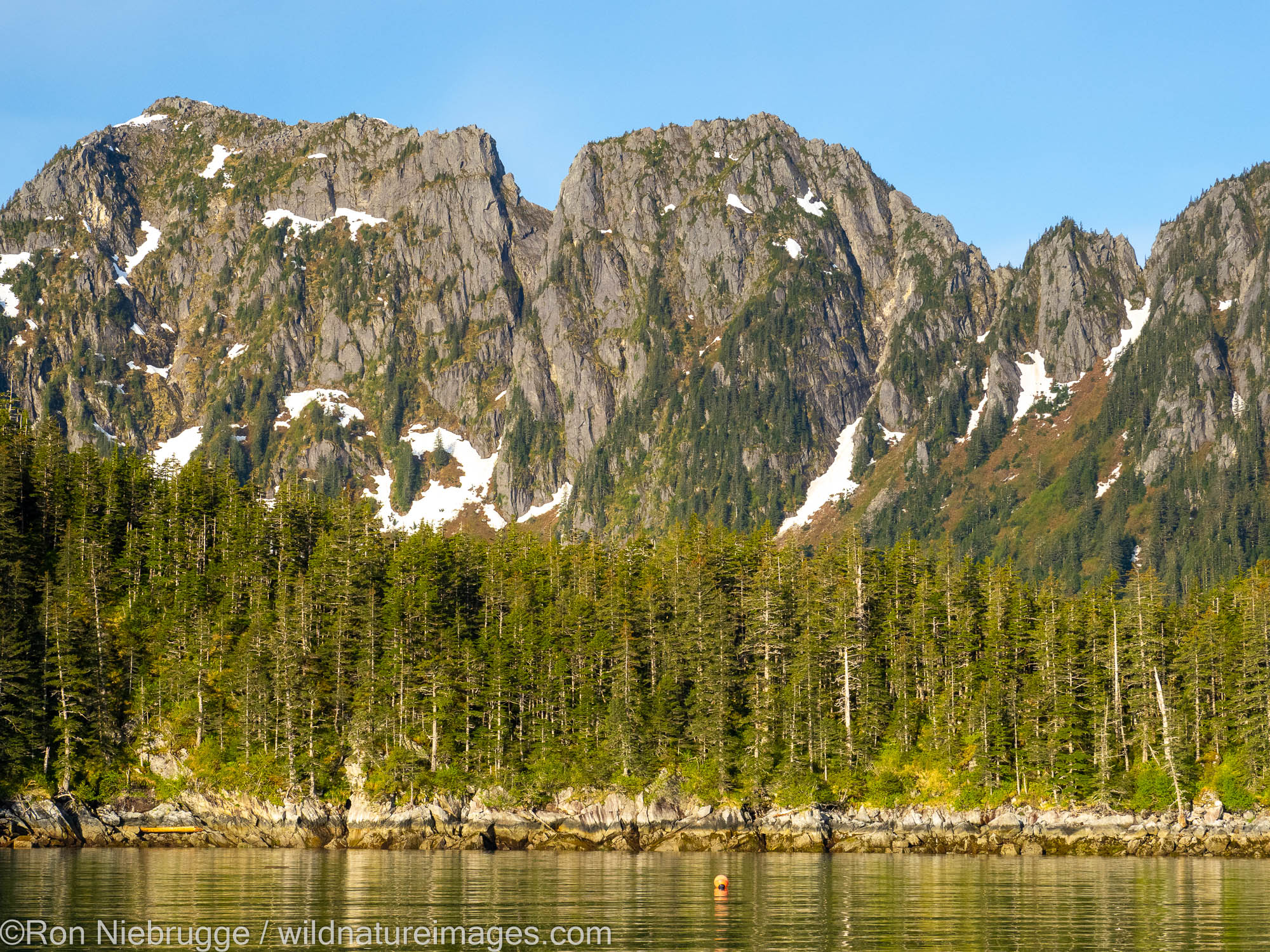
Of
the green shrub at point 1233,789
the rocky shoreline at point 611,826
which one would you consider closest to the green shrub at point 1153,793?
the rocky shoreline at point 611,826

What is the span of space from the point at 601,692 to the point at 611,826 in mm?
16727

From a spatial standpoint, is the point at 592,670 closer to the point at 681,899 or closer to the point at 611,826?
the point at 611,826

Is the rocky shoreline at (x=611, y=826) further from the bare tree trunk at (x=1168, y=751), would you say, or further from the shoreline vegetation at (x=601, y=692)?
the bare tree trunk at (x=1168, y=751)

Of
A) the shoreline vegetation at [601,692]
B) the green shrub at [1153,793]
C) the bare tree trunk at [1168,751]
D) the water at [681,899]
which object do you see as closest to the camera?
the water at [681,899]

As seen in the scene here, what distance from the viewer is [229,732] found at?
102 meters

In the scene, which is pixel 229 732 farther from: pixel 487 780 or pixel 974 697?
pixel 974 697

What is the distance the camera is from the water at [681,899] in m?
41.4

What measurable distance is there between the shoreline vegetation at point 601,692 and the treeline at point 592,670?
0.28m

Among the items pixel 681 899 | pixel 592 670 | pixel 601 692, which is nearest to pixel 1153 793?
pixel 601 692

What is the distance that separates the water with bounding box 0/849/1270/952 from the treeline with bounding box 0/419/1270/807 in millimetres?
16549

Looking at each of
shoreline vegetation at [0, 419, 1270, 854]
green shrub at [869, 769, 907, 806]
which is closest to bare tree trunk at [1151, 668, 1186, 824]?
shoreline vegetation at [0, 419, 1270, 854]

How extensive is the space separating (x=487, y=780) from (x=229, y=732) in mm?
22082

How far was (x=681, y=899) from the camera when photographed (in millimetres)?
53625

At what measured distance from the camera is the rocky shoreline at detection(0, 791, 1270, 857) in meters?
89.7
